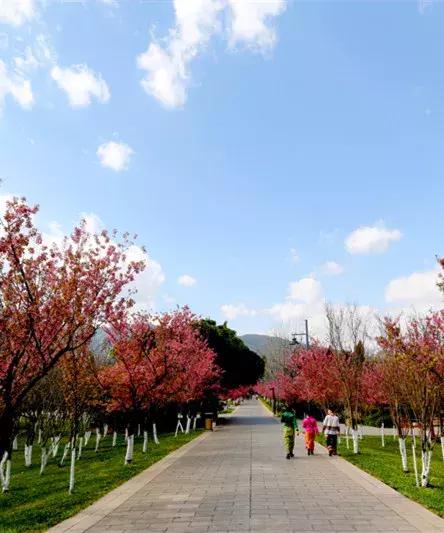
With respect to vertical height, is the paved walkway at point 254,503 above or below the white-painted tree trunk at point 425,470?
below

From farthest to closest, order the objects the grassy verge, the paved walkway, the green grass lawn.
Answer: the grassy verge
the green grass lawn
the paved walkway

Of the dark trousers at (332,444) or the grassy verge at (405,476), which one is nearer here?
the grassy verge at (405,476)

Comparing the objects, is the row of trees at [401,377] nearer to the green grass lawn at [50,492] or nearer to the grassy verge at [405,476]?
the grassy verge at [405,476]

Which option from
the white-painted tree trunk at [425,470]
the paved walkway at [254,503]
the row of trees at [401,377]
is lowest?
the paved walkway at [254,503]

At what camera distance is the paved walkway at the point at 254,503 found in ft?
24.4

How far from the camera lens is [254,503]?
901 centimetres

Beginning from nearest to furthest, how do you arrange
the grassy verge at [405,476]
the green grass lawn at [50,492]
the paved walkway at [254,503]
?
the paved walkway at [254,503]
the green grass lawn at [50,492]
the grassy verge at [405,476]

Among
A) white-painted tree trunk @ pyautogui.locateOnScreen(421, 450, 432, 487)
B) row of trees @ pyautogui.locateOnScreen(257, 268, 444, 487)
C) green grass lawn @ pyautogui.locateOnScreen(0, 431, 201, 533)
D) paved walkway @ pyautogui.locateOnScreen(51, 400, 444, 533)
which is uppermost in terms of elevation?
row of trees @ pyautogui.locateOnScreen(257, 268, 444, 487)

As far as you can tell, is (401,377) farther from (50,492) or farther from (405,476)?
(50,492)

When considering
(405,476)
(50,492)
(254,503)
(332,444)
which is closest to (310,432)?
(332,444)

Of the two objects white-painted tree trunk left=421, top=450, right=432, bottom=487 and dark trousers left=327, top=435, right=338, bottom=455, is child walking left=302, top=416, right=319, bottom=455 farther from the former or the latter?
white-painted tree trunk left=421, top=450, right=432, bottom=487

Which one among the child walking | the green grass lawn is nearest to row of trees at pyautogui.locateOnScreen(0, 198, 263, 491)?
the green grass lawn

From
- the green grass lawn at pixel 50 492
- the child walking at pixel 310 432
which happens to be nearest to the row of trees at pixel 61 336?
the green grass lawn at pixel 50 492

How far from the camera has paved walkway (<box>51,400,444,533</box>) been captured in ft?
24.4
